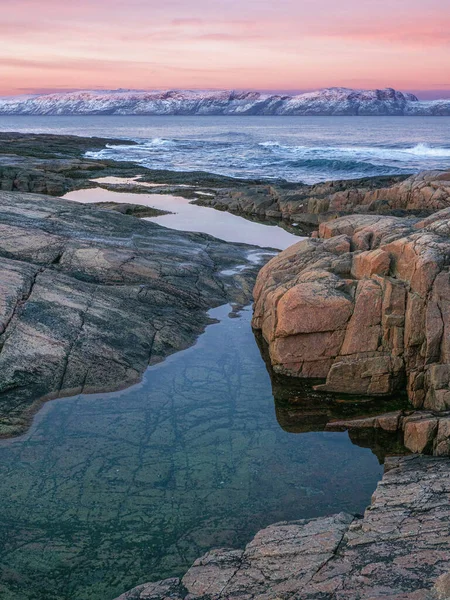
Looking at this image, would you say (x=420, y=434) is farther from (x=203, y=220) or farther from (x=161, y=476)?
(x=203, y=220)

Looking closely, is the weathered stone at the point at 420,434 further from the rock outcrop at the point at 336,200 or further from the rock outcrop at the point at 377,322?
the rock outcrop at the point at 336,200

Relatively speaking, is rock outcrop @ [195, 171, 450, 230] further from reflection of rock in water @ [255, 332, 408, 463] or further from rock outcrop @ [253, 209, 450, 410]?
reflection of rock in water @ [255, 332, 408, 463]

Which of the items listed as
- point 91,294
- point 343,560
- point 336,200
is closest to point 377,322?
point 343,560

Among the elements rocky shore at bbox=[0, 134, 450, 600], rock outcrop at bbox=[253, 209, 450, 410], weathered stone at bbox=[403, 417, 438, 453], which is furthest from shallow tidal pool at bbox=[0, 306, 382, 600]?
rock outcrop at bbox=[253, 209, 450, 410]

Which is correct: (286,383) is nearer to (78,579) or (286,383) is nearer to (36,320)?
(36,320)

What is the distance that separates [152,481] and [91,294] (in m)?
7.46

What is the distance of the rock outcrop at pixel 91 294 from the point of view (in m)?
14.4

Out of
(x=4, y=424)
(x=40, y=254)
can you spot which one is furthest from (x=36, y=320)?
(x=40, y=254)

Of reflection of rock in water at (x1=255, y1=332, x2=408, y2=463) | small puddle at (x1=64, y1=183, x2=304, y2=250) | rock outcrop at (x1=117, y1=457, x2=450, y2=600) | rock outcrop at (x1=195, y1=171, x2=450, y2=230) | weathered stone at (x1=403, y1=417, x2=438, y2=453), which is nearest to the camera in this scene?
rock outcrop at (x1=117, y1=457, x2=450, y2=600)

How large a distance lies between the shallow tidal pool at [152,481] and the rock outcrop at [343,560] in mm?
916

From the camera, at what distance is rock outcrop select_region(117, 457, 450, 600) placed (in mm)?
7469

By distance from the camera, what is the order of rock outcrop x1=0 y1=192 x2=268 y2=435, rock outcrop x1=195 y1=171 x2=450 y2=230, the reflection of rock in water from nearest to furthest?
1. the reflection of rock in water
2. rock outcrop x1=0 y1=192 x2=268 y2=435
3. rock outcrop x1=195 y1=171 x2=450 y2=230

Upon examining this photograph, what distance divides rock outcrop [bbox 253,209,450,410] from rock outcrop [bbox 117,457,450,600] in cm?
435

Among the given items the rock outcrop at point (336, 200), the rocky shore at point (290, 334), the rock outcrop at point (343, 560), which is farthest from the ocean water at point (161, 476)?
the rock outcrop at point (336, 200)
